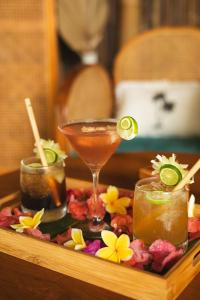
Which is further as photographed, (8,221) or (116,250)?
(8,221)

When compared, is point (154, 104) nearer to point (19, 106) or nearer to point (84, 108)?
point (84, 108)

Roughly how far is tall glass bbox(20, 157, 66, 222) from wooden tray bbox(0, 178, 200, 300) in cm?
20

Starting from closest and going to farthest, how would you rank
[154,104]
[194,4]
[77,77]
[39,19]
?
[77,77] < [154,104] < [39,19] < [194,4]

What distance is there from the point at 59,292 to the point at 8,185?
2.12 ft

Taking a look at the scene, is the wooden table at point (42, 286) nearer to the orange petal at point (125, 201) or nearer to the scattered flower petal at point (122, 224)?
the scattered flower petal at point (122, 224)

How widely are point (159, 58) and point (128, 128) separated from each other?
1844 millimetres

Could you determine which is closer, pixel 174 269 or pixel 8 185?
pixel 174 269

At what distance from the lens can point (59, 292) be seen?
0.75 meters

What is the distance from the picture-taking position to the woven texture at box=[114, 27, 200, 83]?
2.62m

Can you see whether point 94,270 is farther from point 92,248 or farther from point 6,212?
point 6,212

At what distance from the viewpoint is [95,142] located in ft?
3.30

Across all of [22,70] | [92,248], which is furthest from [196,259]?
[22,70]

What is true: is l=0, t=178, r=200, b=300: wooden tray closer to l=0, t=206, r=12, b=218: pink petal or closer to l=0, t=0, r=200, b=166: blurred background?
l=0, t=206, r=12, b=218: pink petal

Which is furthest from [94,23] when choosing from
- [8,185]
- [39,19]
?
[8,185]
